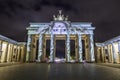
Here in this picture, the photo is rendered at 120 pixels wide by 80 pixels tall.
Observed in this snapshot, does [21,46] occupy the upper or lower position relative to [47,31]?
lower

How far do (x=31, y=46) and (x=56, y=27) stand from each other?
13529 mm

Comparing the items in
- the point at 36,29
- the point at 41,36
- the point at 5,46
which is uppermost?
the point at 36,29

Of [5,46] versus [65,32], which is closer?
[5,46]

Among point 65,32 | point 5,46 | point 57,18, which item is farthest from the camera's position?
point 57,18

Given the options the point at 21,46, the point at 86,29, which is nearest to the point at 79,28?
the point at 86,29

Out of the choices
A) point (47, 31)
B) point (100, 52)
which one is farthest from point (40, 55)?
point (100, 52)

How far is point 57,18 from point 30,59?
69.8ft

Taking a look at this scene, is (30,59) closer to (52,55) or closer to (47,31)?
(52,55)

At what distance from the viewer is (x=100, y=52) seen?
54.2 meters

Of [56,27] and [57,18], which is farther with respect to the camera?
[57,18]

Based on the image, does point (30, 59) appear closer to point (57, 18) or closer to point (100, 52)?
point (57, 18)

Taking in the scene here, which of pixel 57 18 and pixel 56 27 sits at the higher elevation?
pixel 57 18

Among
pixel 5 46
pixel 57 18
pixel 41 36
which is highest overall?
pixel 57 18

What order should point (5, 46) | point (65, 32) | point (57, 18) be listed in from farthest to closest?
point (57, 18) < point (65, 32) < point (5, 46)
